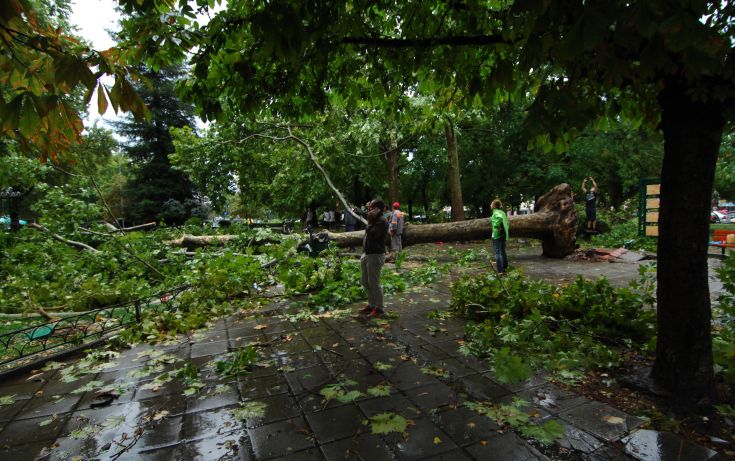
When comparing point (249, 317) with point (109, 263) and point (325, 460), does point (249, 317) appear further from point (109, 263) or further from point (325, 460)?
point (109, 263)

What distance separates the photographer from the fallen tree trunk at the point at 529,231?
11.3m

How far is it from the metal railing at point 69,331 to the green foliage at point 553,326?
15.4 feet

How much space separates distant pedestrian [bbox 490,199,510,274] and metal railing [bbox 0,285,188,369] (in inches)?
258

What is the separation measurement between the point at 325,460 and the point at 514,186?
23.8 m

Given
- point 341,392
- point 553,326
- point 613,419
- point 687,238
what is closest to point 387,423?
point 341,392

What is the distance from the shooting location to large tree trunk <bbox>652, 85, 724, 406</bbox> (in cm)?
279

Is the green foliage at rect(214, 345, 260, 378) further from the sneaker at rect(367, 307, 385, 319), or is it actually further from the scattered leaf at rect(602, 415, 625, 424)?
the scattered leaf at rect(602, 415, 625, 424)

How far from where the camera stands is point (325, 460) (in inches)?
96.7

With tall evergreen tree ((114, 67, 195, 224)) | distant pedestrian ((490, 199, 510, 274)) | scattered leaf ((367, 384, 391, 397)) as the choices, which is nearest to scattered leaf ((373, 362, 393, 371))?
scattered leaf ((367, 384, 391, 397))

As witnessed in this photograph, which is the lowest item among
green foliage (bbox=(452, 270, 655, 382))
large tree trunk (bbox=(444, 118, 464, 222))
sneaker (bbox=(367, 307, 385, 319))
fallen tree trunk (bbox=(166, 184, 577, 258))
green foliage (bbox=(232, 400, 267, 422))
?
sneaker (bbox=(367, 307, 385, 319))

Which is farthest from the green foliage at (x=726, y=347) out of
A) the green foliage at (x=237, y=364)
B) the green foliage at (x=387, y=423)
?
the green foliage at (x=237, y=364)

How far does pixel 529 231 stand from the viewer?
11.5 meters

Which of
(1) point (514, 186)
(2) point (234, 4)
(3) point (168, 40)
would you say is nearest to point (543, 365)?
(3) point (168, 40)

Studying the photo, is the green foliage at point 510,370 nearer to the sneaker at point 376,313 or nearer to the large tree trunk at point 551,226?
the sneaker at point 376,313
